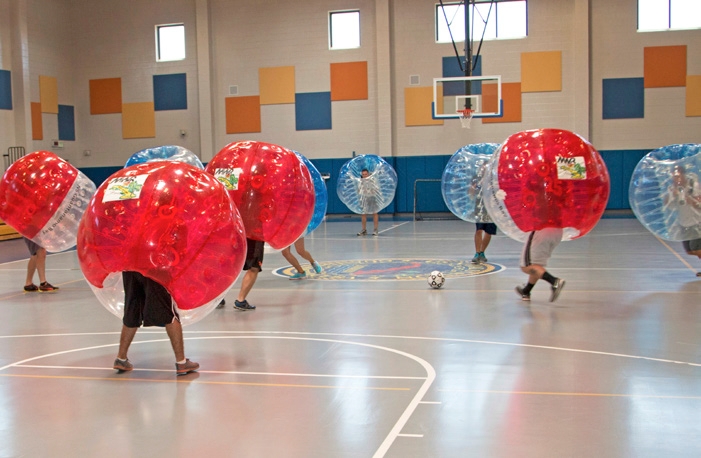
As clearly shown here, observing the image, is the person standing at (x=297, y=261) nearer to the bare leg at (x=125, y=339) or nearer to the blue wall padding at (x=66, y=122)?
the bare leg at (x=125, y=339)

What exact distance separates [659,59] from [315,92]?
39.0 ft

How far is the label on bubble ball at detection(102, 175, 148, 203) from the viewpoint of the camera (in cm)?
605

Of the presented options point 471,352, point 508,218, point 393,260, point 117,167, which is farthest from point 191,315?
point 117,167

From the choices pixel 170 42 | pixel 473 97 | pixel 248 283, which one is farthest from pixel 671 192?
pixel 170 42

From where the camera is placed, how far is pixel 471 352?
691 cm

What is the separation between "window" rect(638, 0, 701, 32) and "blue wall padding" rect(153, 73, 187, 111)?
16.5m

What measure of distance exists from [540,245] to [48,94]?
2382cm

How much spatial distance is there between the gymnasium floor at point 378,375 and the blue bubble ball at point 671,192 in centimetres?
85

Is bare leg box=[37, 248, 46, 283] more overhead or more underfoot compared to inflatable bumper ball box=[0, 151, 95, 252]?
more underfoot

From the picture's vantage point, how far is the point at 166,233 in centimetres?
595

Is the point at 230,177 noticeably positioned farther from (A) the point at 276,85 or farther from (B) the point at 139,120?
(B) the point at 139,120

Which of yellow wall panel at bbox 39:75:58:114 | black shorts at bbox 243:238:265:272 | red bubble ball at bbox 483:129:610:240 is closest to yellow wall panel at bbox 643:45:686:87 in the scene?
red bubble ball at bbox 483:129:610:240

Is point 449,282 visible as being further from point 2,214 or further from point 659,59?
point 659,59

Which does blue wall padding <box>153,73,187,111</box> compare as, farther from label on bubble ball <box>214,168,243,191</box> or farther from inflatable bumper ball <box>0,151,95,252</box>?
label on bubble ball <box>214,168,243,191</box>
